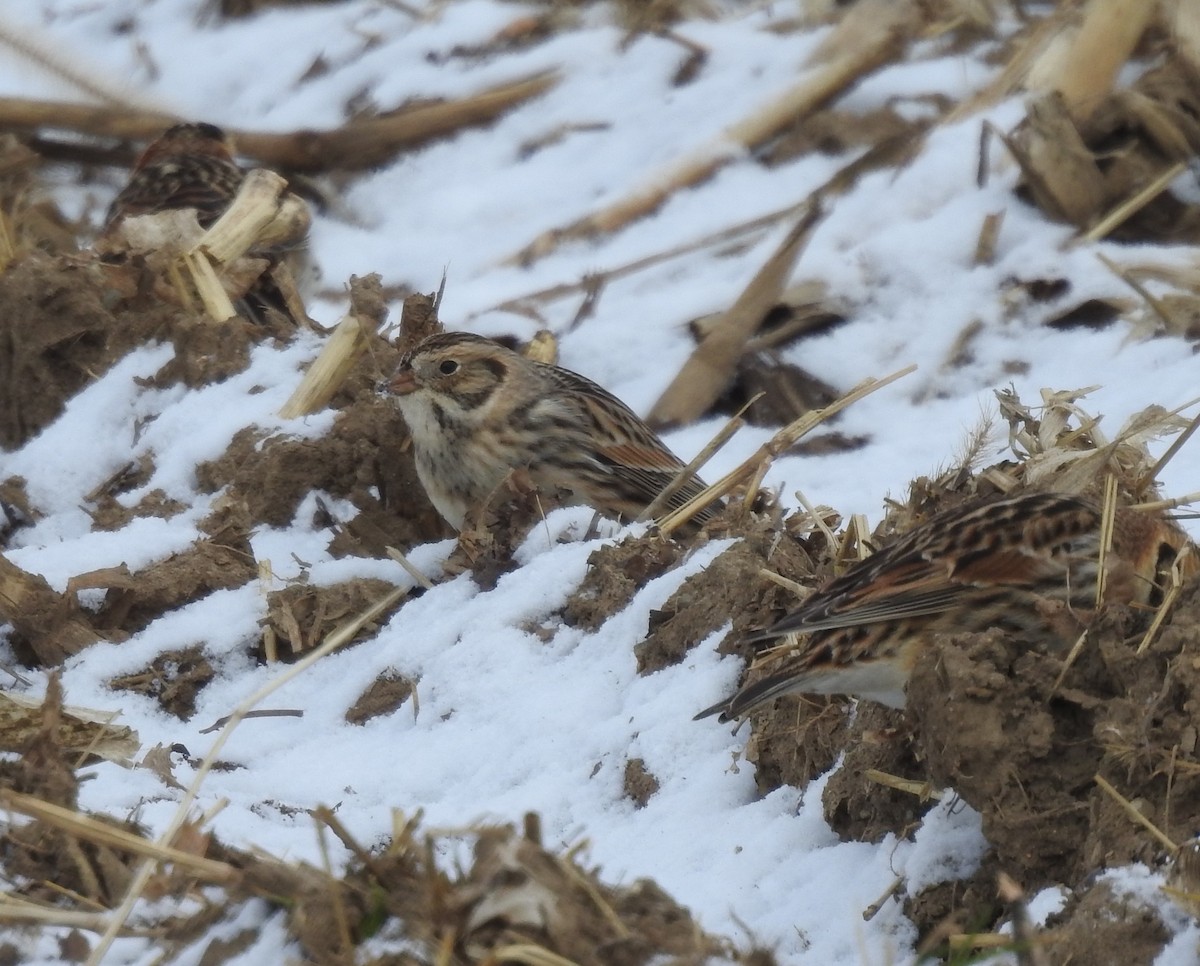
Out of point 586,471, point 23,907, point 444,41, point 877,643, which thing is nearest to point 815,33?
point 444,41

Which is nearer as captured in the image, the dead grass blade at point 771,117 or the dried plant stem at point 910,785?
the dried plant stem at point 910,785

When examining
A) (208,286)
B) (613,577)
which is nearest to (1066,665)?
(613,577)

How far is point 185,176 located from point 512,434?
9.71ft

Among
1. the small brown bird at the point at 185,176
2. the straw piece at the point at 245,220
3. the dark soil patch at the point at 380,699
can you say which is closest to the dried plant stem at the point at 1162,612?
the dark soil patch at the point at 380,699

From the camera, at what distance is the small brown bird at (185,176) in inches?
336

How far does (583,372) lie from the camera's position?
8117mm

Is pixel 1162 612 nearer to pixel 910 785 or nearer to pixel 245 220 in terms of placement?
pixel 910 785

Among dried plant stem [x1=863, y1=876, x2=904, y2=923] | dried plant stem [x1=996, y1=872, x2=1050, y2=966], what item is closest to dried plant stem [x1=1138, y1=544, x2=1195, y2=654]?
dried plant stem [x1=863, y1=876, x2=904, y2=923]

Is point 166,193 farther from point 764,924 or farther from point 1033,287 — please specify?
point 764,924

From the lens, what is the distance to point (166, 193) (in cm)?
865

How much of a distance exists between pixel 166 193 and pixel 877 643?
5.42 meters

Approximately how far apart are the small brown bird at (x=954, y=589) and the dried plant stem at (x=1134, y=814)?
1.72 feet

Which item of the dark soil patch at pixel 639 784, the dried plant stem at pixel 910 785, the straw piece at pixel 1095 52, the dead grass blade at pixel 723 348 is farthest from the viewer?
the straw piece at pixel 1095 52

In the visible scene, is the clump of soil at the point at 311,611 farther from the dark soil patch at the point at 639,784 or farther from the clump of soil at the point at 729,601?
the dark soil patch at the point at 639,784
